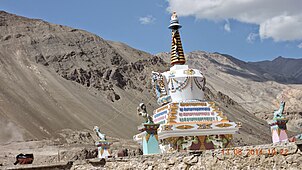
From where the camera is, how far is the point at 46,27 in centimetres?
8419

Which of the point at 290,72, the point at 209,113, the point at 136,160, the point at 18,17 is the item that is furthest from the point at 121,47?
the point at 290,72

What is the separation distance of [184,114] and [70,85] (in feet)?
182

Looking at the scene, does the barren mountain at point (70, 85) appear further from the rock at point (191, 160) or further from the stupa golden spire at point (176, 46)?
the rock at point (191, 160)

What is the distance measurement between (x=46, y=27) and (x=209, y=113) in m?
73.2

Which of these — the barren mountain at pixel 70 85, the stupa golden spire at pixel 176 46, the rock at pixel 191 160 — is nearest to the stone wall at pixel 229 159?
the rock at pixel 191 160

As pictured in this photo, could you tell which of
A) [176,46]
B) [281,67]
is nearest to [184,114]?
[176,46]

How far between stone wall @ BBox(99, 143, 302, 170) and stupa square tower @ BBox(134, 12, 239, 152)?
6.04m

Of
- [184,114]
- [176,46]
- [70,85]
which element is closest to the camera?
[184,114]

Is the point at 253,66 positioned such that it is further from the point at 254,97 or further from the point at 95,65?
the point at 95,65

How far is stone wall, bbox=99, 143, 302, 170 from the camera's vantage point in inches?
253

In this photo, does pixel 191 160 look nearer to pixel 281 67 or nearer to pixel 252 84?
pixel 252 84

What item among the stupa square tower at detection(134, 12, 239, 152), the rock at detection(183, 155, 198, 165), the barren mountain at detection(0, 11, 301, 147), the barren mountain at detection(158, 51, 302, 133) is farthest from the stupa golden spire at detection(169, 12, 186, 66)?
the barren mountain at detection(158, 51, 302, 133)

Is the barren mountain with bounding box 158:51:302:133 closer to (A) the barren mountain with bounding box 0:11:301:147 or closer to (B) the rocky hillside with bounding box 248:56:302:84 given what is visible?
(B) the rocky hillside with bounding box 248:56:302:84

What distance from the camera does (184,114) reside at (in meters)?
15.5
